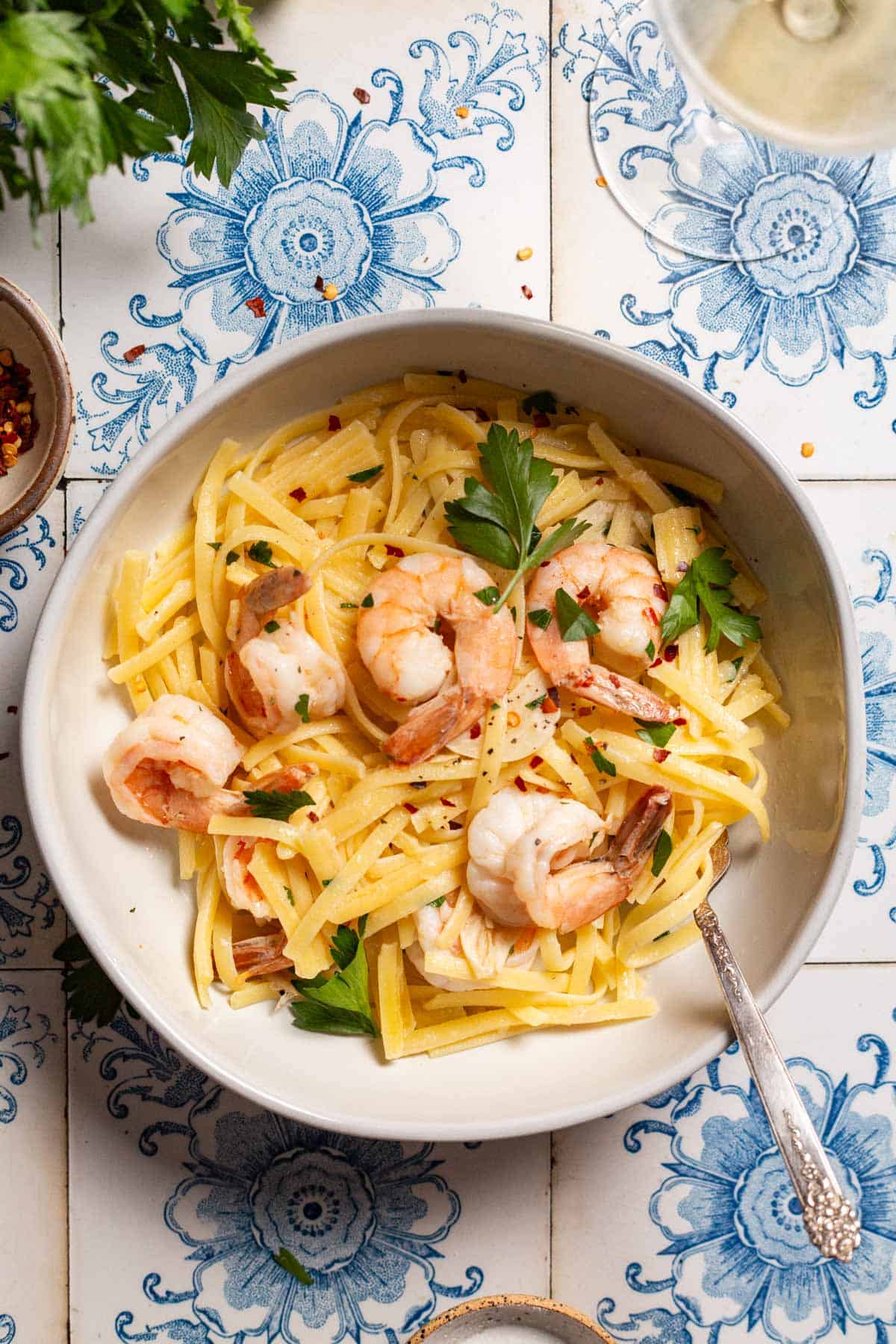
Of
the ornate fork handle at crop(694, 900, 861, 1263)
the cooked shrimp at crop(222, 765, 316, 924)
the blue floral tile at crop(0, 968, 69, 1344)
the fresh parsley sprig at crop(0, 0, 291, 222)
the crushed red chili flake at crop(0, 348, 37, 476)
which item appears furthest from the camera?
the blue floral tile at crop(0, 968, 69, 1344)

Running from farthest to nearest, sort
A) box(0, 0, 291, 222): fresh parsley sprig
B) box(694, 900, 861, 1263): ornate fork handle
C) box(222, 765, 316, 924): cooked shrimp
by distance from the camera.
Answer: box(222, 765, 316, 924): cooked shrimp, box(694, 900, 861, 1263): ornate fork handle, box(0, 0, 291, 222): fresh parsley sprig

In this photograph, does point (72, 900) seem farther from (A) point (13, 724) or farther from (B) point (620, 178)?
(B) point (620, 178)

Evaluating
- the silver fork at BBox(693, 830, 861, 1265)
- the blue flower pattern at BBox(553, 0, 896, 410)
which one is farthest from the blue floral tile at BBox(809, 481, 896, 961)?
the silver fork at BBox(693, 830, 861, 1265)

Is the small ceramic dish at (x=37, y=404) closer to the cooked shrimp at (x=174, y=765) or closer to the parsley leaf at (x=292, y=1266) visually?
the cooked shrimp at (x=174, y=765)

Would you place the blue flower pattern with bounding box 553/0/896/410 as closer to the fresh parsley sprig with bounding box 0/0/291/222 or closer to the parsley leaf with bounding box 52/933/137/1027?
the fresh parsley sprig with bounding box 0/0/291/222

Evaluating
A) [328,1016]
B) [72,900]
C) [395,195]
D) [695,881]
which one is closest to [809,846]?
[695,881]

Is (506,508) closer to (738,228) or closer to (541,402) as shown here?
(541,402)

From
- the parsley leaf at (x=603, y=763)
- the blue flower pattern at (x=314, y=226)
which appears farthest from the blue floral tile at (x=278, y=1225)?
the blue flower pattern at (x=314, y=226)
